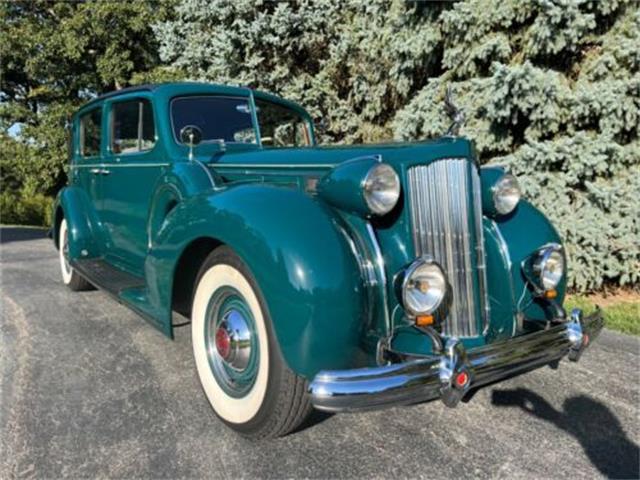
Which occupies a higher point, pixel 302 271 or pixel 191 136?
pixel 191 136

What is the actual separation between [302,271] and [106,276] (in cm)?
264

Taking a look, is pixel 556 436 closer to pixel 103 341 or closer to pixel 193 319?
pixel 193 319

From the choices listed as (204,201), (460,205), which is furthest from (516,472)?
(204,201)

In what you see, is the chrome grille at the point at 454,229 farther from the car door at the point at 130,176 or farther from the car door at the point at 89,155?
the car door at the point at 89,155

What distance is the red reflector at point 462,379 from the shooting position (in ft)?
6.28

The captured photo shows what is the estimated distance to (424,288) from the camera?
2.15 meters

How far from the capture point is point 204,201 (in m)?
2.58

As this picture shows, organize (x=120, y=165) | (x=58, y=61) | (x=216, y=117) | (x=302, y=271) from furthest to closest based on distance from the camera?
(x=58, y=61) < (x=120, y=165) < (x=216, y=117) < (x=302, y=271)

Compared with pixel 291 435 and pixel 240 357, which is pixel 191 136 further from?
pixel 291 435

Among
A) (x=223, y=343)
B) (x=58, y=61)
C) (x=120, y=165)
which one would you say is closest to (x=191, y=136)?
(x=120, y=165)

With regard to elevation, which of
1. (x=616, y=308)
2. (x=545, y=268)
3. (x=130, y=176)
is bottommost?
(x=616, y=308)

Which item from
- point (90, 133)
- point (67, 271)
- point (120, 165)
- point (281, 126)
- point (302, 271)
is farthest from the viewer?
point (67, 271)

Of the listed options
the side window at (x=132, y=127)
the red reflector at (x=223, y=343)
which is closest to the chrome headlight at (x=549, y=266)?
the red reflector at (x=223, y=343)

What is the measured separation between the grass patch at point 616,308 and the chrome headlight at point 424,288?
9.33ft
